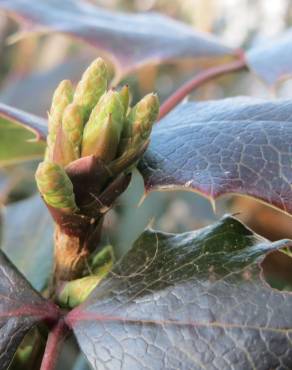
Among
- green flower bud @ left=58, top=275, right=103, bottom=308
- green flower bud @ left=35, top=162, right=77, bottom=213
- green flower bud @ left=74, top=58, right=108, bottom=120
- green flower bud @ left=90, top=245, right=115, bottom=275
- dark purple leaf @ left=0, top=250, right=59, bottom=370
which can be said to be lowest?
green flower bud @ left=90, top=245, right=115, bottom=275

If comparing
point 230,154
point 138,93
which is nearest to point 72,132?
point 230,154

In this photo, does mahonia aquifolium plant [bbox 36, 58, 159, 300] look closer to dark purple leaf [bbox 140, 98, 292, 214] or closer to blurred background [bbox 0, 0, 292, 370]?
dark purple leaf [bbox 140, 98, 292, 214]

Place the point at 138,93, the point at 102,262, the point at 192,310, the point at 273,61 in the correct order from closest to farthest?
1. the point at 192,310
2. the point at 102,262
3. the point at 273,61
4. the point at 138,93

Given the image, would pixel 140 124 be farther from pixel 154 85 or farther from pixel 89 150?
pixel 154 85

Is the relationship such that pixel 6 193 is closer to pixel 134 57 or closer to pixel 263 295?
pixel 134 57

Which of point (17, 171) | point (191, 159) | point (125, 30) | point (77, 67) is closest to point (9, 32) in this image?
point (77, 67)

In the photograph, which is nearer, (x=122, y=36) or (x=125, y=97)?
(x=125, y=97)

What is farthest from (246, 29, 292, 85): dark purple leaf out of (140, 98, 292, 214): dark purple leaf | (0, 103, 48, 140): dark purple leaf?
(0, 103, 48, 140): dark purple leaf

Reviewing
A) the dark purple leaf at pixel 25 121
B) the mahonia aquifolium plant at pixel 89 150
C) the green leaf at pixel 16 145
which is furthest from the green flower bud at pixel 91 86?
the green leaf at pixel 16 145
